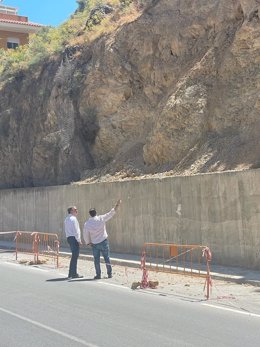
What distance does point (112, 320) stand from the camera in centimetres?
838

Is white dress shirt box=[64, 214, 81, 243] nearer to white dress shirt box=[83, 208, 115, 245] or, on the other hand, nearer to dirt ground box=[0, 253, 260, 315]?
white dress shirt box=[83, 208, 115, 245]

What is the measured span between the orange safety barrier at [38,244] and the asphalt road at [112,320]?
5.70 m

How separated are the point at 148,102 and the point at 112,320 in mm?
14364

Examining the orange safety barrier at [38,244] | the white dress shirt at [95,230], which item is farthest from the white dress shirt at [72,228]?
the orange safety barrier at [38,244]

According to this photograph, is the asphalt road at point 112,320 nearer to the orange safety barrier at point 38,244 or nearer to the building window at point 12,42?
the orange safety barrier at point 38,244

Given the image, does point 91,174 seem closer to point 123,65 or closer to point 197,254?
point 123,65

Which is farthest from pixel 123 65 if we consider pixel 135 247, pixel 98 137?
pixel 135 247

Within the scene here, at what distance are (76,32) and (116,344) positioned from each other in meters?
24.9

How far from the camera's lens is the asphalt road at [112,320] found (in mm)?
7121

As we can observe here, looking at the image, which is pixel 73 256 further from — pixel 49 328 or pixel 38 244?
pixel 38 244

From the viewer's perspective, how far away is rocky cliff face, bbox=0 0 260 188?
57.6 ft

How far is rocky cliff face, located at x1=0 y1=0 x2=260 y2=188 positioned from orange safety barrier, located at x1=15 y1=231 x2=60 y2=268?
10.3ft

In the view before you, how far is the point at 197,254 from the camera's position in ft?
48.1

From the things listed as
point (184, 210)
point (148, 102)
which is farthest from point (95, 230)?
point (148, 102)
